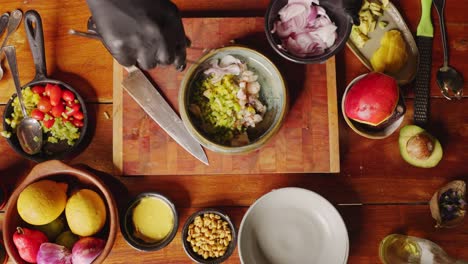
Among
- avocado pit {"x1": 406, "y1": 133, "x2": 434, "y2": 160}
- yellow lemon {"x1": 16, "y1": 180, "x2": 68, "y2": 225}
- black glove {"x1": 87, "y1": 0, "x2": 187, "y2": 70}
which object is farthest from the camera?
avocado pit {"x1": 406, "y1": 133, "x2": 434, "y2": 160}

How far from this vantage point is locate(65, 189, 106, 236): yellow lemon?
0.99 metres

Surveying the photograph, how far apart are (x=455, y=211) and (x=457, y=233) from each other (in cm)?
8

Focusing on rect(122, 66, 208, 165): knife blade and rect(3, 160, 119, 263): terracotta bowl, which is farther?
rect(122, 66, 208, 165): knife blade

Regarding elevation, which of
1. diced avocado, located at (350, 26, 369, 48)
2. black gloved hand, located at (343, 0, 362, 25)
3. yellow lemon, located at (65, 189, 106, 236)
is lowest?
yellow lemon, located at (65, 189, 106, 236)

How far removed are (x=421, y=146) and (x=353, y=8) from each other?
371mm

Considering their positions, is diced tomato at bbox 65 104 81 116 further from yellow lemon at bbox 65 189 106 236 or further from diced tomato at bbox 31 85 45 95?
yellow lemon at bbox 65 189 106 236

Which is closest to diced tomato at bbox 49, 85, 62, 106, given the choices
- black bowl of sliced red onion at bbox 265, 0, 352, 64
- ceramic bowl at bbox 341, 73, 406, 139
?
black bowl of sliced red onion at bbox 265, 0, 352, 64

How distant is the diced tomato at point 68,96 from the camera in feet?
3.59

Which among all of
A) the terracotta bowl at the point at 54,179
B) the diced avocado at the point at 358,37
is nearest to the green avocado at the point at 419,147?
the diced avocado at the point at 358,37

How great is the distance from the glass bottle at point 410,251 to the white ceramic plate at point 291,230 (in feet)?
0.45

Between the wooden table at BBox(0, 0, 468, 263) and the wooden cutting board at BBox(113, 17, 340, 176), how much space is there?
0.03 metres

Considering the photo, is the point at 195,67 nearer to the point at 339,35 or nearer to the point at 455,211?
the point at 339,35

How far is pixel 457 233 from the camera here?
112cm

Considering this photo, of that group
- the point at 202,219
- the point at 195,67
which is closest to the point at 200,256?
the point at 202,219
